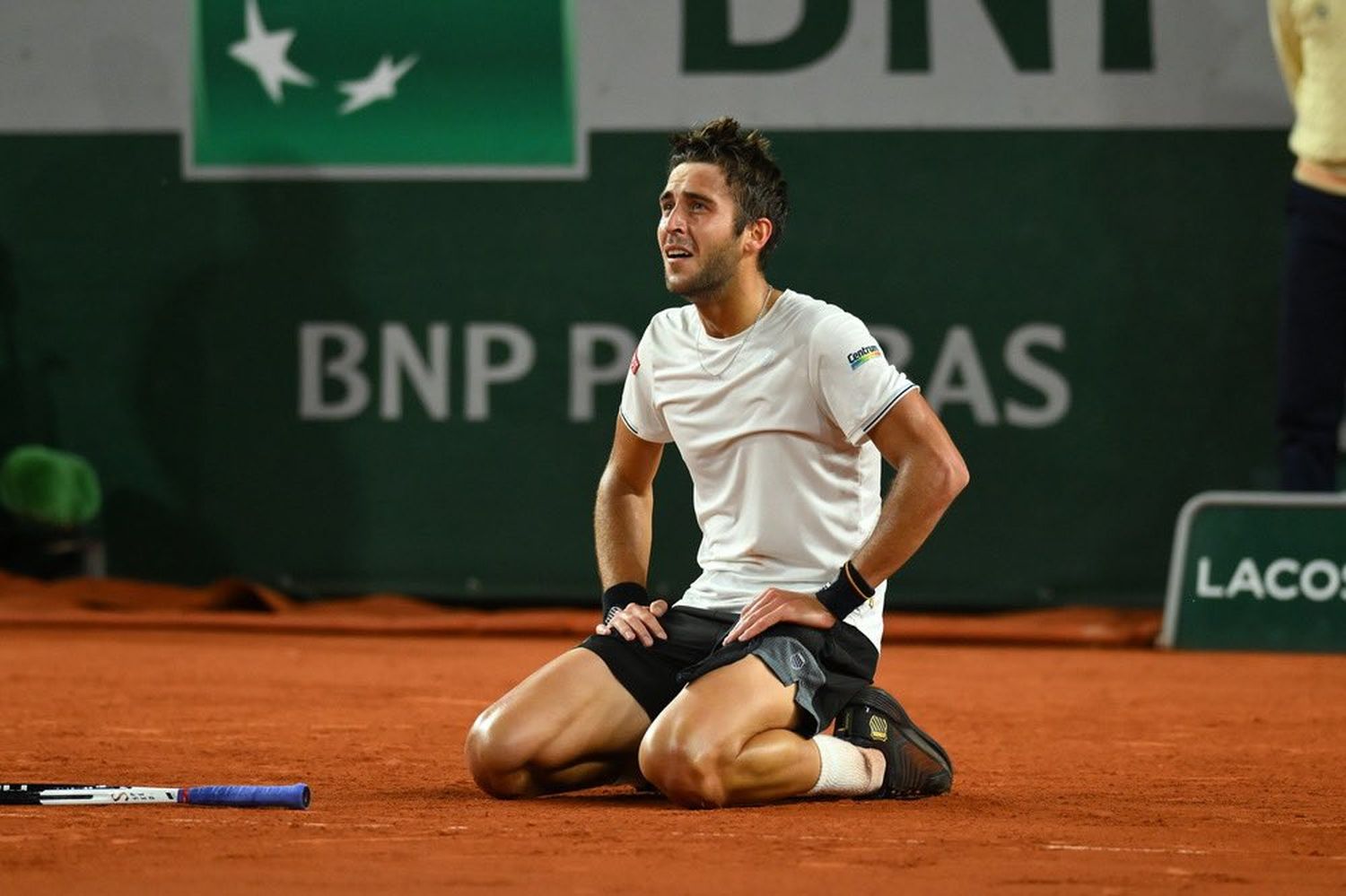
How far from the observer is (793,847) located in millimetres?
3406

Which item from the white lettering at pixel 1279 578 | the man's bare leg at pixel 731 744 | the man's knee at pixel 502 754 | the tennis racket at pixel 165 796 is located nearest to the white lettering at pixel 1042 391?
the white lettering at pixel 1279 578

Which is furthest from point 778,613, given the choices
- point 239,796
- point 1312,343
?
point 1312,343

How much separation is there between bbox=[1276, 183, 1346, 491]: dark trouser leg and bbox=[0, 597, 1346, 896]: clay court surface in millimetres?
791

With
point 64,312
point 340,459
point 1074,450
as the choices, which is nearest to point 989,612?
point 1074,450

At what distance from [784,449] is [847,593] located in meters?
0.33

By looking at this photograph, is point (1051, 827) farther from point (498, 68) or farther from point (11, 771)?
point (498, 68)

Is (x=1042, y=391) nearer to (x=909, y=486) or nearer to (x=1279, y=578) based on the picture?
(x=1279, y=578)

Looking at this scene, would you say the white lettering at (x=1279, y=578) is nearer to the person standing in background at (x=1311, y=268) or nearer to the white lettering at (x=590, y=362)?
the person standing in background at (x=1311, y=268)

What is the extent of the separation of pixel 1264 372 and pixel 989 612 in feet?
4.54

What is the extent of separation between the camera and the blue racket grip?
3736 millimetres

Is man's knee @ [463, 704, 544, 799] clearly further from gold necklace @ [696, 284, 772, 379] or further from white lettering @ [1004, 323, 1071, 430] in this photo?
white lettering @ [1004, 323, 1071, 430]

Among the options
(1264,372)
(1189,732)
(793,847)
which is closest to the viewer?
(793,847)

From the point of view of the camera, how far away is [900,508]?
4043 mm

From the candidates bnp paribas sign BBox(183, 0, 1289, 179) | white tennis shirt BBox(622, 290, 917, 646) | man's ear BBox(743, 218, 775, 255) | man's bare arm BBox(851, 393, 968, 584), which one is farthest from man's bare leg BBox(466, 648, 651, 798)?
bnp paribas sign BBox(183, 0, 1289, 179)
